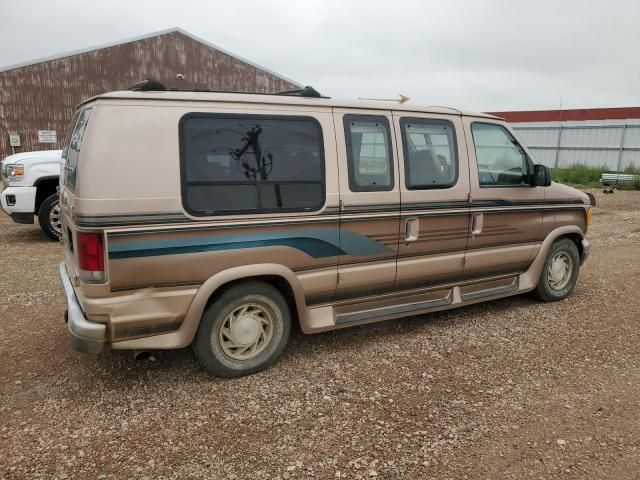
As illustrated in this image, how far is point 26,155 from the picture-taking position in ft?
25.9

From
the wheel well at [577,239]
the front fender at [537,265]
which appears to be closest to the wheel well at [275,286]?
the front fender at [537,265]

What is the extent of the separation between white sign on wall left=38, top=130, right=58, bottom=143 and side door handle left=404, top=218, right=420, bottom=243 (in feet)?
65.7

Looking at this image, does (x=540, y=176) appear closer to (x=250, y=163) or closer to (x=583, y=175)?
(x=250, y=163)

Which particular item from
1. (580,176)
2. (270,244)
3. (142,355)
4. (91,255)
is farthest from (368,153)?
(580,176)

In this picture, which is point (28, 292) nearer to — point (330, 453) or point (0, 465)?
point (0, 465)

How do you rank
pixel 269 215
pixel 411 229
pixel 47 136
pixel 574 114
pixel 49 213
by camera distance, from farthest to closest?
pixel 574 114 < pixel 47 136 < pixel 49 213 < pixel 411 229 < pixel 269 215

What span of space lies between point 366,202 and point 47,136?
2005 centimetres

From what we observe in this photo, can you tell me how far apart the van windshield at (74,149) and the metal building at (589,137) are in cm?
2015

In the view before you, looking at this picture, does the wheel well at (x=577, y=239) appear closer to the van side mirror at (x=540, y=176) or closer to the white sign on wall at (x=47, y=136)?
the van side mirror at (x=540, y=176)

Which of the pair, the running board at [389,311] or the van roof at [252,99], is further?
the running board at [389,311]

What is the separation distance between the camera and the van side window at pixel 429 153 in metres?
4.12

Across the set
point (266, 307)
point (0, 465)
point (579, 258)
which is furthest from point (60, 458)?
point (579, 258)

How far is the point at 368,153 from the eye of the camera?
12.9 ft

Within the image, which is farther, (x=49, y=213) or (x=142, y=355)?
(x=49, y=213)
